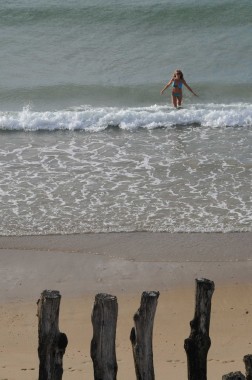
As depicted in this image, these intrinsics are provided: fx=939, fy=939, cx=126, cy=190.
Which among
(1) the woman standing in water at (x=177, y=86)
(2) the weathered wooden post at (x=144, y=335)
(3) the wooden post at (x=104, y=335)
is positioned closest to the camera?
(3) the wooden post at (x=104, y=335)

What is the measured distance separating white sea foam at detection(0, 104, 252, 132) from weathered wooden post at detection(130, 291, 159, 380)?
37.0 ft

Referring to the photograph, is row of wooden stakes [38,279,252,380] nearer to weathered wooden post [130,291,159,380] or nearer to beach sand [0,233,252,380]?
weathered wooden post [130,291,159,380]

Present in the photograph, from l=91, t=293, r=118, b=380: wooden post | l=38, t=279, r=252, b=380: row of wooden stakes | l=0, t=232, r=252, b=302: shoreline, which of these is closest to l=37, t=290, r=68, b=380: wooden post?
l=38, t=279, r=252, b=380: row of wooden stakes

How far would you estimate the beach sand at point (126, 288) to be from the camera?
9570 mm

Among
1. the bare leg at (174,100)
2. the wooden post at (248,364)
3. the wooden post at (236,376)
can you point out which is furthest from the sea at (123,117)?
the wooden post at (236,376)

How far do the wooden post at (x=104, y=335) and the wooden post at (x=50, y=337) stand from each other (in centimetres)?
27

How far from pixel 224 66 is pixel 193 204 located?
10.1 meters

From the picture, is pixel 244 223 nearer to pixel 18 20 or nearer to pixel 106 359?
pixel 106 359

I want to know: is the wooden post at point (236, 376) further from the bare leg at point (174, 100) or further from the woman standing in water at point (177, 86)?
the bare leg at point (174, 100)

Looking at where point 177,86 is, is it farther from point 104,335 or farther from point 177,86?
point 104,335

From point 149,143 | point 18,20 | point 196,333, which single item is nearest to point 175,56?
point 18,20

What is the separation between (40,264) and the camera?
39.7 ft

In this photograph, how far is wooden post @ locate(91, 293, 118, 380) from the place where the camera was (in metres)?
7.38

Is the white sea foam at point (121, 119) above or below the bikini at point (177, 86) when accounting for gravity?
below
